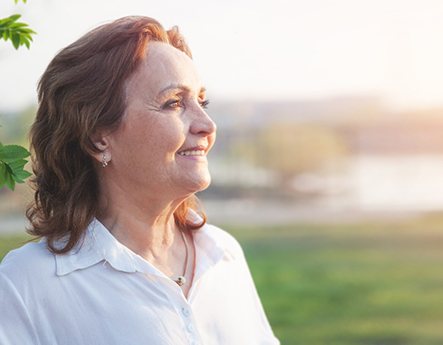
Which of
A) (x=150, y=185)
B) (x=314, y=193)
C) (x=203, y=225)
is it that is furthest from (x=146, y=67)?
(x=314, y=193)

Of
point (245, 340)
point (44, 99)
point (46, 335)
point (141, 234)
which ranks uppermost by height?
point (44, 99)

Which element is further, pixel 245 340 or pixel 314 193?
pixel 314 193

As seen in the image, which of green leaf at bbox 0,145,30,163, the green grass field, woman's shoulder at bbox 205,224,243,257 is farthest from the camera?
the green grass field

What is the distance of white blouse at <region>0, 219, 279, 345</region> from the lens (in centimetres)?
138

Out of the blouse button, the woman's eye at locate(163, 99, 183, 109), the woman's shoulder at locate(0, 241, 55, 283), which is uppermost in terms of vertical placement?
the woman's eye at locate(163, 99, 183, 109)

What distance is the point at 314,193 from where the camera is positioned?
9.08 metres

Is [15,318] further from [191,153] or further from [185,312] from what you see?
[191,153]

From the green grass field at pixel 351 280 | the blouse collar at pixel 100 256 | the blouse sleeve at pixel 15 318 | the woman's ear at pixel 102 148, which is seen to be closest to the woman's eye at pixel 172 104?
the woman's ear at pixel 102 148

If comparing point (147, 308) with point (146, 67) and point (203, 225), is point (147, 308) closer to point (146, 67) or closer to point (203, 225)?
point (203, 225)

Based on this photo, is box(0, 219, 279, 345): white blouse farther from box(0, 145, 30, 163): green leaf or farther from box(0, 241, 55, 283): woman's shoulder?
box(0, 145, 30, 163): green leaf

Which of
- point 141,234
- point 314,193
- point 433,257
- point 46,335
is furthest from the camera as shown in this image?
point 314,193

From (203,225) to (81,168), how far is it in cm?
26

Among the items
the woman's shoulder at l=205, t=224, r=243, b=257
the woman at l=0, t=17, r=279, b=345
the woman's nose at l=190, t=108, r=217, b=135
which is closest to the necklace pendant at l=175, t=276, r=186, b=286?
the woman at l=0, t=17, r=279, b=345

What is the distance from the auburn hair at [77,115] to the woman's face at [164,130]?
0.07 feet
